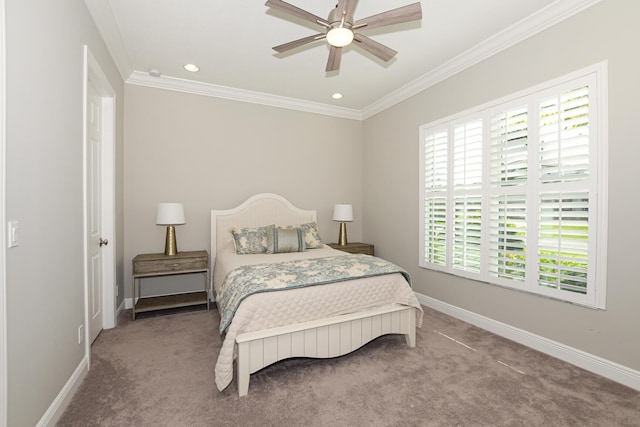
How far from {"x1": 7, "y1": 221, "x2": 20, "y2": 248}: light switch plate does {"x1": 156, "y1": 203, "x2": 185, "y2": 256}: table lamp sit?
2.19 m

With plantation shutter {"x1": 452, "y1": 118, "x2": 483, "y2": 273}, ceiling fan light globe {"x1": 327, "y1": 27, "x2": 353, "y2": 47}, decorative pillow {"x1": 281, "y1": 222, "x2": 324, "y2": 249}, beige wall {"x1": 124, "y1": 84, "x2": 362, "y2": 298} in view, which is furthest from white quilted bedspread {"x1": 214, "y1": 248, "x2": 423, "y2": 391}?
beige wall {"x1": 124, "y1": 84, "x2": 362, "y2": 298}

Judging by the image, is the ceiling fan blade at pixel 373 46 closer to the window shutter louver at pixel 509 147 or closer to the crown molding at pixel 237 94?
the window shutter louver at pixel 509 147

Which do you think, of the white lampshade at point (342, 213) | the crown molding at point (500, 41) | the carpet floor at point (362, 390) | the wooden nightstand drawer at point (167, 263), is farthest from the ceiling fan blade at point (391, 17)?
the wooden nightstand drawer at point (167, 263)

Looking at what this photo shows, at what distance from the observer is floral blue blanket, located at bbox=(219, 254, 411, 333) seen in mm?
2273

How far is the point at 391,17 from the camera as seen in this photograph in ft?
6.77

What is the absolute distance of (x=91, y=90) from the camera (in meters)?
2.80

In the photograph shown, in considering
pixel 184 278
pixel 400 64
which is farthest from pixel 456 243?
pixel 184 278

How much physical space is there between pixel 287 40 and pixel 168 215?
2.36m

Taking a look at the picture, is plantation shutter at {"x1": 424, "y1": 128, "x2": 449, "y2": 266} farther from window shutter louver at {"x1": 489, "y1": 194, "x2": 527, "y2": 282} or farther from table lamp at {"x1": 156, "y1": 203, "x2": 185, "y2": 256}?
table lamp at {"x1": 156, "y1": 203, "x2": 185, "y2": 256}

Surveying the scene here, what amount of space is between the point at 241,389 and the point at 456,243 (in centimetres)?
267

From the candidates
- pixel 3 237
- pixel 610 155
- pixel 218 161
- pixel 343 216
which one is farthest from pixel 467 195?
pixel 3 237

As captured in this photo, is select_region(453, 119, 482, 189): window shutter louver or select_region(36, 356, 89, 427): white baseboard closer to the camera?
select_region(36, 356, 89, 427): white baseboard

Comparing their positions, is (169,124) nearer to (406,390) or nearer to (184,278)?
(184,278)

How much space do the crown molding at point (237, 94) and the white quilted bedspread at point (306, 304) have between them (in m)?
3.15
